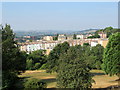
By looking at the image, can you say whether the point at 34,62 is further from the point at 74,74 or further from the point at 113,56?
the point at 74,74

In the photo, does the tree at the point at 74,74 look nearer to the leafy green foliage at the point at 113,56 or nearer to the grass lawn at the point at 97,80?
the grass lawn at the point at 97,80

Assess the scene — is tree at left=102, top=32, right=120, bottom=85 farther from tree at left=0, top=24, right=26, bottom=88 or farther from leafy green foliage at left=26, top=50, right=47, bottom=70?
leafy green foliage at left=26, top=50, right=47, bottom=70

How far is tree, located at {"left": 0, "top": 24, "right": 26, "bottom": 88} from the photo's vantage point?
52.5 ft

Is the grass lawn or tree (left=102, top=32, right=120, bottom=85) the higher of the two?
tree (left=102, top=32, right=120, bottom=85)

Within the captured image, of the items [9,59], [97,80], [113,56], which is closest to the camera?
[9,59]

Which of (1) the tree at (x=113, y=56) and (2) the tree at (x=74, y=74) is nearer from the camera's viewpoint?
(2) the tree at (x=74, y=74)

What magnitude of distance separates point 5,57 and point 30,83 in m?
2.89

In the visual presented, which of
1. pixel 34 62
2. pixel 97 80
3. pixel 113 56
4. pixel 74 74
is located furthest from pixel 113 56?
pixel 34 62

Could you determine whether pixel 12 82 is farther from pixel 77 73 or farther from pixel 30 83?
pixel 77 73

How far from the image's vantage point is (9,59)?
17.6 metres

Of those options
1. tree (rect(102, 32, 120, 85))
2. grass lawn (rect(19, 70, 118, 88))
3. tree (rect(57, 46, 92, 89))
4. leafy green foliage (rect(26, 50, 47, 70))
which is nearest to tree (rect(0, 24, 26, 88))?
grass lawn (rect(19, 70, 118, 88))

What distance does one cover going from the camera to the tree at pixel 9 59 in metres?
16.0

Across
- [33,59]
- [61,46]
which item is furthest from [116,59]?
[33,59]

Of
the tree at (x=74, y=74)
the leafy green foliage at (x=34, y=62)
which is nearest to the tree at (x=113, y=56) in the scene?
the tree at (x=74, y=74)
